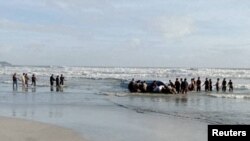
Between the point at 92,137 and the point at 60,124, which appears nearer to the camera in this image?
the point at 92,137

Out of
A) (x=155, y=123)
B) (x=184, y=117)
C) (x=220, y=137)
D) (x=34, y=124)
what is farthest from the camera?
(x=184, y=117)

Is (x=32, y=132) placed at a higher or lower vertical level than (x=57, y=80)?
lower

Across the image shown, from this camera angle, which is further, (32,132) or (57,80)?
(57,80)

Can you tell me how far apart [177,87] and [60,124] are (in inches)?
913

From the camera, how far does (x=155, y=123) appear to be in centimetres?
1819

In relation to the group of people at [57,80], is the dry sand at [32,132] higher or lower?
lower

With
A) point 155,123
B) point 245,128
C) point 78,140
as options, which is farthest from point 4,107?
point 245,128

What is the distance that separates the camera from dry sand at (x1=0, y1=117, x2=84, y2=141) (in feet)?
45.3

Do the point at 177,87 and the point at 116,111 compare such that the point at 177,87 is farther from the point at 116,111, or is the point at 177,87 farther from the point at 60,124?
the point at 60,124

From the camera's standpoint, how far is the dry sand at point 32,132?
→ 13805 mm

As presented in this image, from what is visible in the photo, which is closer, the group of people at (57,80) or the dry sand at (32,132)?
the dry sand at (32,132)

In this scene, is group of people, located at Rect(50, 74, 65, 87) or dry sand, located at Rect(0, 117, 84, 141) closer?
dry sand, located at Rect(0, 117, 84, 141)

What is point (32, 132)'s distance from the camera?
1478 cm

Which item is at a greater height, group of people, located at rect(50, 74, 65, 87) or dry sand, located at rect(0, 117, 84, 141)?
group of people, located at rect(50, 74, 65, 87)
